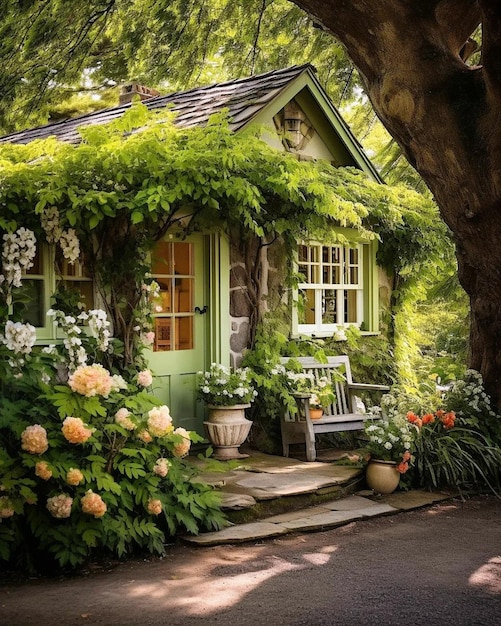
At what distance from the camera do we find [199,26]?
9945 mm

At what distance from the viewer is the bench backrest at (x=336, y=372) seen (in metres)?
9.28

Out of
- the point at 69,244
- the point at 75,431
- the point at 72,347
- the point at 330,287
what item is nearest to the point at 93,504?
the point at 75,431

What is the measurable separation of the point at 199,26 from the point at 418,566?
22.6 feet

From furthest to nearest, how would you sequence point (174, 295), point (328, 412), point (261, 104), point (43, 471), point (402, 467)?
point (328, 412) → point (261, 104) → point (174, 295) → point (402, 467) → point (43, 471)

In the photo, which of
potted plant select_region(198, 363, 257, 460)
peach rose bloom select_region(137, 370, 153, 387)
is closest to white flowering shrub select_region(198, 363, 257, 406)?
potted plant select_region(198, 363, 257, 460)

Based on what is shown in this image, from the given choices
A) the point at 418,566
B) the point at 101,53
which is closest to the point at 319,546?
the point at 418,566

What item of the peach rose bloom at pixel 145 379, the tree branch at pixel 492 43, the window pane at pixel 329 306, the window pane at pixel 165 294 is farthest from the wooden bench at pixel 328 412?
the tree branch at pixel 492 43

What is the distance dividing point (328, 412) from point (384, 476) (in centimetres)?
176

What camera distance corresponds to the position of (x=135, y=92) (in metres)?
11.7

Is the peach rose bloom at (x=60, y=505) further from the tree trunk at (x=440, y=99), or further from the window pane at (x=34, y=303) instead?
the tree trunk at (x=440, y=99)

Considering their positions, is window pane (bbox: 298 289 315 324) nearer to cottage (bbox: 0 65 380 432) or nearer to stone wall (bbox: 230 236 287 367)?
cottage (bbox: 0 65 380 432)

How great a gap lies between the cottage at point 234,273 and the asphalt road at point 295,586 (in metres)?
2.79

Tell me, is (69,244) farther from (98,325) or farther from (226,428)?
(226,428)

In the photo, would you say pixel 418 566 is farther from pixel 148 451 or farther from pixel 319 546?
pixel 148 451
